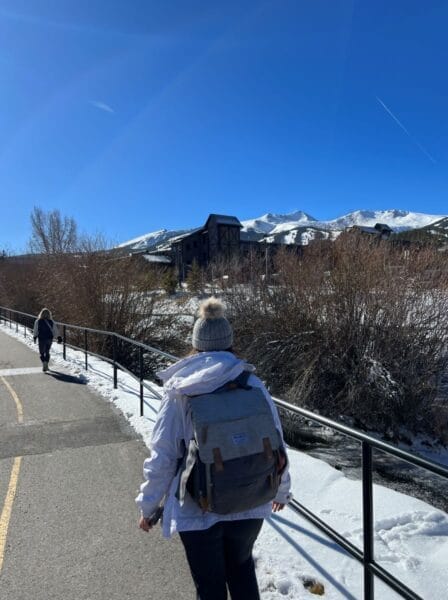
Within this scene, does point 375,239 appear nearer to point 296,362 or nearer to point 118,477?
point 296,362

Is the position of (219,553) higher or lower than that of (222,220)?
lower

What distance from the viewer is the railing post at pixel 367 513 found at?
231 cm

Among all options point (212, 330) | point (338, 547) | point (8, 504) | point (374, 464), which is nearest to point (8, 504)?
point (8, 504)

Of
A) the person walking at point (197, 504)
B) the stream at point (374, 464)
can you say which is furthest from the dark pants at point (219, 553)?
the stream at point (374, 464)

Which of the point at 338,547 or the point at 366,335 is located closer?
the point at 338,547

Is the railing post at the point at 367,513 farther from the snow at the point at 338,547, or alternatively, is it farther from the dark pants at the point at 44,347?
the dark pants at the point at 44,347

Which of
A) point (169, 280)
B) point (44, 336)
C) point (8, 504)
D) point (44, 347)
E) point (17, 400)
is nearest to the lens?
point (8, 504)

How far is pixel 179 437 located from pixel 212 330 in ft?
1.69

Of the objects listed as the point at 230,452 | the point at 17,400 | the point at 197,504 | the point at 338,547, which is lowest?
the point at 17,400

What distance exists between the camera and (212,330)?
7.14 feet

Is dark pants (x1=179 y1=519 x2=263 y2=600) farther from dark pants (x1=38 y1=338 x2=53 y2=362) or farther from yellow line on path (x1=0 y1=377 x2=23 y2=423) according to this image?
dark pants (x1=38 y1=338 x2=53 y2=362)

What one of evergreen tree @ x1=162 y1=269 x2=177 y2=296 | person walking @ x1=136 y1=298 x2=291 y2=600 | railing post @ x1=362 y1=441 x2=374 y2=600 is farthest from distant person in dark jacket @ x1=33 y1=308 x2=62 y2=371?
railing post @ x1=362 y1=441 x2=374 y2=600

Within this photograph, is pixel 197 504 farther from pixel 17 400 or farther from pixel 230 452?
pixel 17 400

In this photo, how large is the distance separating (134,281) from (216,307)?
1630cm
